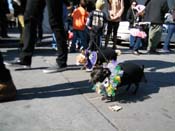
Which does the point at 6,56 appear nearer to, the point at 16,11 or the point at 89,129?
the point at 16,11

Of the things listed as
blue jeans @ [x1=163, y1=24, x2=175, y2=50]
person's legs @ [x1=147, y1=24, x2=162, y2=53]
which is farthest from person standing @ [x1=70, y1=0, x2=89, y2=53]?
blue jeans @ [x1=163, y1=24, x2=175, y2=50]

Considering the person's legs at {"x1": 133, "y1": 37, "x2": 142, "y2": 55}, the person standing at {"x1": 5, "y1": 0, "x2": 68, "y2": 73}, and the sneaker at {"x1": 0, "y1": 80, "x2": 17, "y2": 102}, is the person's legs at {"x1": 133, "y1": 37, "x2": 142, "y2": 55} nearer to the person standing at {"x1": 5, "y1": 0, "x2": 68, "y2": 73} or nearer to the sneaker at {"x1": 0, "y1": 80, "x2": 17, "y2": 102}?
the person standing at {"x1": 5, "y1": 0, "x2": 68, "y2": 73}

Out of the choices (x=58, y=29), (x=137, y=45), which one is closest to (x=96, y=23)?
(x=137, y=45)

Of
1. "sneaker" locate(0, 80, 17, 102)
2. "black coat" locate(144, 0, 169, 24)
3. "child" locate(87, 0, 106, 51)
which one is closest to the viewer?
"sneaker" locate(0, 80, 17, 102)

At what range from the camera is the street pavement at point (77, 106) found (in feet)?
13.3

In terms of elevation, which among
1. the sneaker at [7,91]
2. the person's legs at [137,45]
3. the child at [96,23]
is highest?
the child at [96,23]

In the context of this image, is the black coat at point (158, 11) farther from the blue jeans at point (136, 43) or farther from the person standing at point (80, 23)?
the person standing at point (80, 23)

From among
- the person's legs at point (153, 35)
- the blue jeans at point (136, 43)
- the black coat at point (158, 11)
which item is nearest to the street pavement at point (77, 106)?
the blue jeans at point (136, 43)

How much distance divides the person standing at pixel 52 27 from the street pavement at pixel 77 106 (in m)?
0.18

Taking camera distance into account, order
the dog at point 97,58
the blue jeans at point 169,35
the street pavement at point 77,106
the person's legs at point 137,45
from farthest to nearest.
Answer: the blue jeans at point 169,35 → the person's legs at point 137,45 → the dog at point 97,58 → the street pavement at point 77,106

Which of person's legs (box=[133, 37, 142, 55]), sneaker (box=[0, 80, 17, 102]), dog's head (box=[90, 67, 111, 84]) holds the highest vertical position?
dog's head (box=[90, 67, 111, 84])

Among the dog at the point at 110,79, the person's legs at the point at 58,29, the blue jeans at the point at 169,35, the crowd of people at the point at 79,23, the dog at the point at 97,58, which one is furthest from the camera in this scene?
the blue jeans at the point at 169,35

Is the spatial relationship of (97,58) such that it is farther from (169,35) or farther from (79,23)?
(169,35)

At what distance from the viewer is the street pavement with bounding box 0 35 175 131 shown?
13.3 feet
